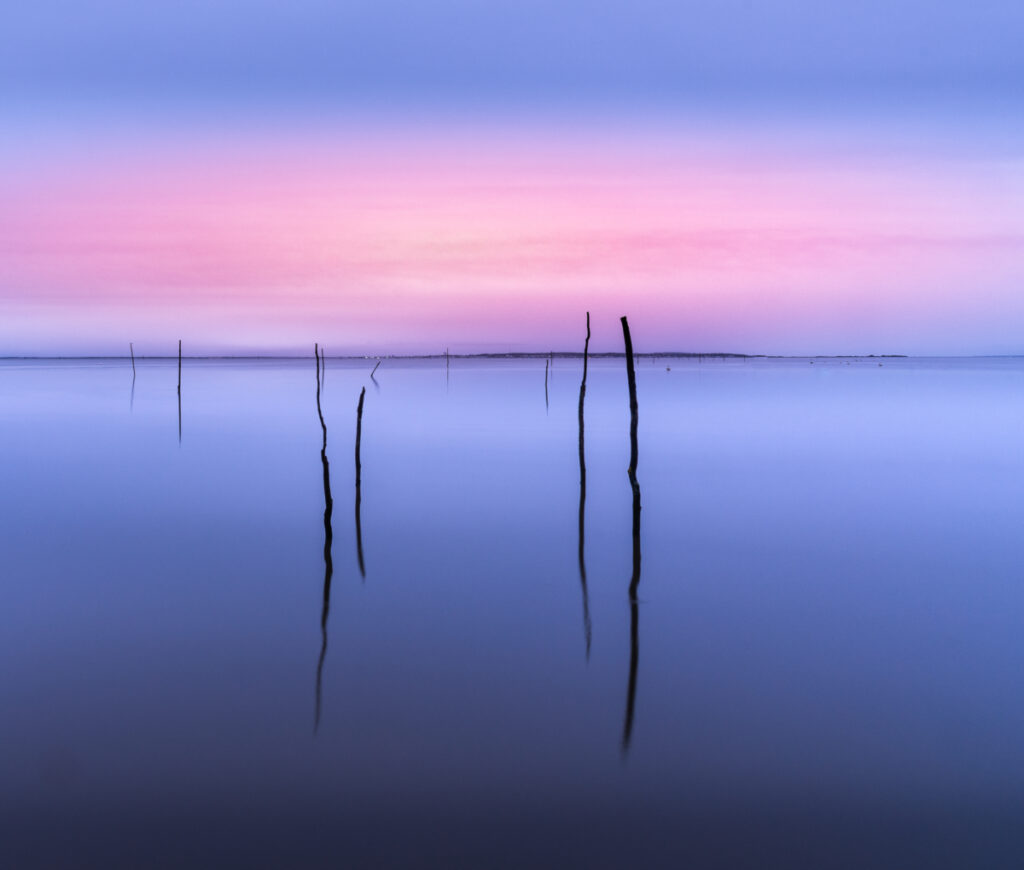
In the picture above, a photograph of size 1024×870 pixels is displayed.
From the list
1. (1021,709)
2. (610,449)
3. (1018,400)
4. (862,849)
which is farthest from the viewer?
(1018,400)

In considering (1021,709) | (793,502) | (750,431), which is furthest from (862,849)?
(750,431)

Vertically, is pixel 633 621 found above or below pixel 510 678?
above

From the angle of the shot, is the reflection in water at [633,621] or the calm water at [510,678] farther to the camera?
the reflection in water at [633,621]

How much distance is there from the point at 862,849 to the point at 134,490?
15589 millimetres

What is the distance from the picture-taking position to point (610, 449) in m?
25.7

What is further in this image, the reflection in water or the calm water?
the reflection in water

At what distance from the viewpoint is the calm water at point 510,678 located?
4.82m

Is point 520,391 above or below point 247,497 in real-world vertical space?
above

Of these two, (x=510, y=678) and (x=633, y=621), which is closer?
(x=510, y=678)

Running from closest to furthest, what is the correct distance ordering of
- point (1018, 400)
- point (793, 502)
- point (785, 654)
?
point (785, 654) < point (793, 502) < point (1018, 400)

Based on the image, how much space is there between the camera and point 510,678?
7.17 m

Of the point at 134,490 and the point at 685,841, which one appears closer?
the point at 685,841

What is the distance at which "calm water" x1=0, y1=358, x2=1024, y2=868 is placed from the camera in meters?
4.82

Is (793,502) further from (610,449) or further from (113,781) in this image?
(113,781)
